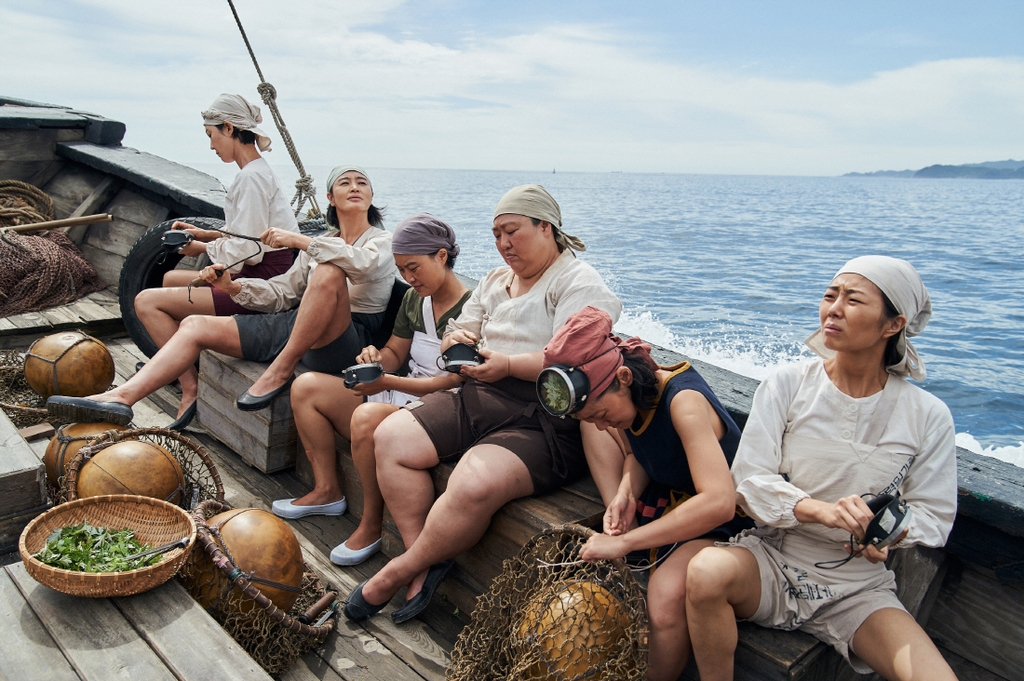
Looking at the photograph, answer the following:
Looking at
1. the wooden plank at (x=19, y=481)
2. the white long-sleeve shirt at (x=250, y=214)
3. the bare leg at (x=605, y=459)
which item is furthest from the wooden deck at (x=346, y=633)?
the white long-sleeve shirt at (x=250, y=214)

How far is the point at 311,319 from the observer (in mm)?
2875

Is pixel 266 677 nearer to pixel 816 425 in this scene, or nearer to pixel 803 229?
pixel 816 425

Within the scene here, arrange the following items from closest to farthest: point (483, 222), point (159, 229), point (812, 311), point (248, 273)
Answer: point (248, 273)
point (159, 229)
point (812, 311)
point (483, 222)

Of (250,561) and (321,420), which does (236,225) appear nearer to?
(321,420)

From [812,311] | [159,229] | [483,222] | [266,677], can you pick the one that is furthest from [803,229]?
[266,677]

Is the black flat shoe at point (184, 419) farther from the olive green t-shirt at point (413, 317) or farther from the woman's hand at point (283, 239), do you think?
the olive green t-shirt at point (413, 317)

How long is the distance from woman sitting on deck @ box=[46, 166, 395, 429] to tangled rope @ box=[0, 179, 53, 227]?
7.78ft

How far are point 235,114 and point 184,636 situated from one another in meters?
2.45

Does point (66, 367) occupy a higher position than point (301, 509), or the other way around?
point (66, 367)

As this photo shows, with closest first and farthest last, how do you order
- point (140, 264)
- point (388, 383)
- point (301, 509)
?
1. point (388, 383)
2. point (301, 509)
3. point (140, 264)

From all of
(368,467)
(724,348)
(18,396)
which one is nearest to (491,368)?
(368,467)

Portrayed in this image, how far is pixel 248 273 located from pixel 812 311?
29.6ft

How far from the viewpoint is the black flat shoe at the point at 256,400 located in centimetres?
286

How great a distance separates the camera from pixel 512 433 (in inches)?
90.1
